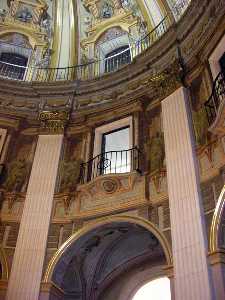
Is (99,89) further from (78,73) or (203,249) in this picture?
(203,249)

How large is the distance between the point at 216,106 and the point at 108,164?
12.1 ft

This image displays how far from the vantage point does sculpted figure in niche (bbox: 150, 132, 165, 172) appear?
34.1ft

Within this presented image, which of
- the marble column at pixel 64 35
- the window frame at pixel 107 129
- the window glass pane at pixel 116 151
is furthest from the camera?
the marble column at pixel 64 35

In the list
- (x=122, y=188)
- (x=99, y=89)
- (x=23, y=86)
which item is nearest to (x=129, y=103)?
(x=99, y=89)

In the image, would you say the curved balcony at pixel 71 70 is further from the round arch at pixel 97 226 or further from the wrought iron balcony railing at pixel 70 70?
the round arch at pixel 97 226

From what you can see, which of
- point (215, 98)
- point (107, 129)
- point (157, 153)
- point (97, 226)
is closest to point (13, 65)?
point (107, 129)

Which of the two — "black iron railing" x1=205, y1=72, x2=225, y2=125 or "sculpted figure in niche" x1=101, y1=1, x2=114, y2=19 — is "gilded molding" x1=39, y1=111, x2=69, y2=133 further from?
"sculpted figure in niche" x1=101, y1=1, x2=114, y2=19

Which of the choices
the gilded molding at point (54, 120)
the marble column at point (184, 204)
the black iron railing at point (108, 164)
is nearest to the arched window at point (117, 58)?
the gilded molding at point (54, 120)

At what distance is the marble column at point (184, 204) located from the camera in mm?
7633

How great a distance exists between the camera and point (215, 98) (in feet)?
32.1

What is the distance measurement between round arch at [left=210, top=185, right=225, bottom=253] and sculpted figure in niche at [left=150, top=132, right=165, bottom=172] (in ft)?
7.84

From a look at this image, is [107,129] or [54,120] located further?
[54,120]

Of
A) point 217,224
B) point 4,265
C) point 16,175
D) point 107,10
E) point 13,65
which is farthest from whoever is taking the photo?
point 107,10

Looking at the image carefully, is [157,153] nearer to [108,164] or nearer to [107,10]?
[108,164]
